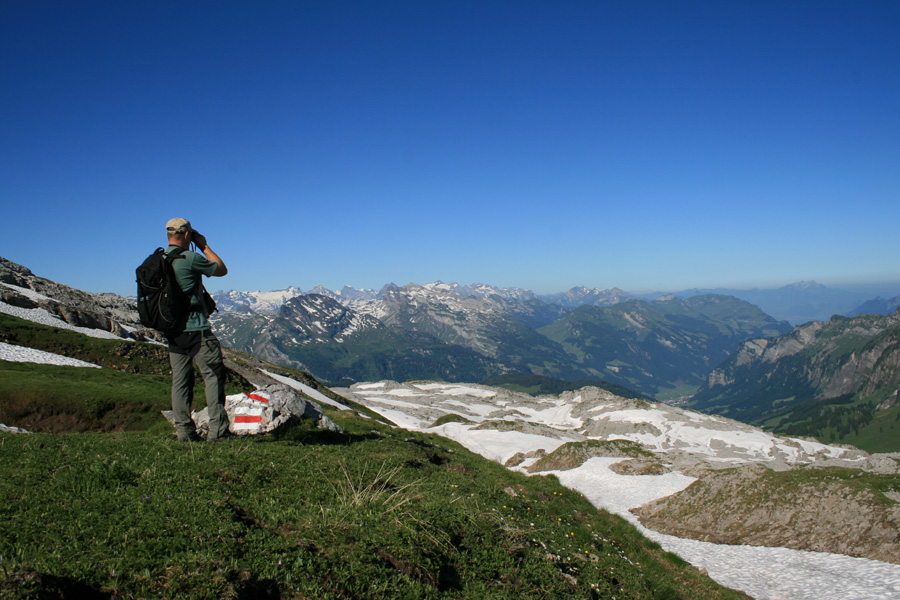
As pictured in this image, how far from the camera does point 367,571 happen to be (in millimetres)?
7199

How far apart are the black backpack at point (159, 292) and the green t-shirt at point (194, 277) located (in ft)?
0.47

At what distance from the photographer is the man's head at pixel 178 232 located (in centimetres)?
1117

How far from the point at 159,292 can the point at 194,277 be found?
842 mm

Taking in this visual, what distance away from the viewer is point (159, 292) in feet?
34.6

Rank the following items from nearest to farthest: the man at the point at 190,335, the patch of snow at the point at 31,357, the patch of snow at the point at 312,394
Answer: the man at the point at 190,335 < the patch of snow at the point at 31,357 < the patch of snow at the point at 312,394

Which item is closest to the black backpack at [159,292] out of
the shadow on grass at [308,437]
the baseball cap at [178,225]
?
the baseball cap at [178,225]

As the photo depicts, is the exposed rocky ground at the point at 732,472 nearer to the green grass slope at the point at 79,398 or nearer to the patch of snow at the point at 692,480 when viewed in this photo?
the patch of snow at the point at 692,480

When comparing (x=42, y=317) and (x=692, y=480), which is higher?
(x=42, y=317)

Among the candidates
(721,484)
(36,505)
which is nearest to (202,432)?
(36,505)

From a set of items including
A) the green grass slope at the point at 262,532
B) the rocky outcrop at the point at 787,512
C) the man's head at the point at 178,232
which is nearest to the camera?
the green grass slope at the point at 262,532

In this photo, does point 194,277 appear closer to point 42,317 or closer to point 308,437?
point 308,437

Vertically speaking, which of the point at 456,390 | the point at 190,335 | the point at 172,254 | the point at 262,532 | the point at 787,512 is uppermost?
the point at 172,254

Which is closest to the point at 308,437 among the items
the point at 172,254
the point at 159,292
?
the point at 159,292

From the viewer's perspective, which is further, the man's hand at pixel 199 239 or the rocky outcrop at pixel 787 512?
the rocky outcrop at pixel 787 512
